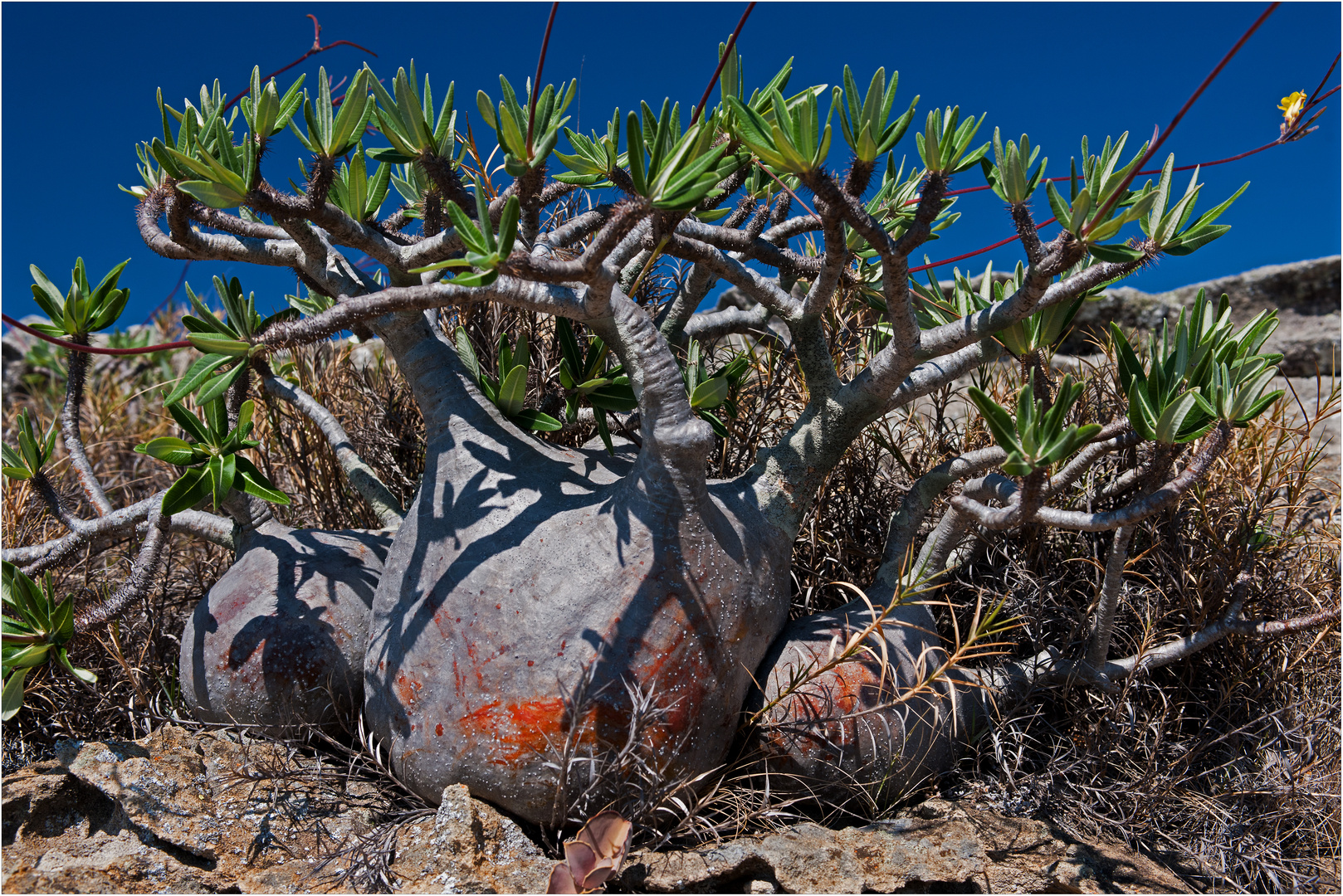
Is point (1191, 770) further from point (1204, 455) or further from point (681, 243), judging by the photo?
point (681, 243)

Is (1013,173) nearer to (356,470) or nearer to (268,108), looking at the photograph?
(268,108)

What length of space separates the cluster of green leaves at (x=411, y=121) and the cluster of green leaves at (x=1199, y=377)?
1.47 metres

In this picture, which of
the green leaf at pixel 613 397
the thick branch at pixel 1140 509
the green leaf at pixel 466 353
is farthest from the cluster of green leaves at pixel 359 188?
the thick branch at pixel 1140 509

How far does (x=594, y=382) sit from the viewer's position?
6.12 ft

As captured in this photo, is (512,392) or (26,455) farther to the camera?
(26,455)

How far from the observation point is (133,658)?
2193mm

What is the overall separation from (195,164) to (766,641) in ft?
4.66

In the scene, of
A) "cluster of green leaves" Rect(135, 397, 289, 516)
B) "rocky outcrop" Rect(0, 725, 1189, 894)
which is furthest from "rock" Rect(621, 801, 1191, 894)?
"cluster of green leaves" Rect(135, 397, 289, 516)

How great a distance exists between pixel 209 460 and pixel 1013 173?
1.71 meters

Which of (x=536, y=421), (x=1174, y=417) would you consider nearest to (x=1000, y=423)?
(x=1174, y=417)

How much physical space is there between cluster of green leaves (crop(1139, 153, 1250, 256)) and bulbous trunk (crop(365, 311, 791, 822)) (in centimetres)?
100

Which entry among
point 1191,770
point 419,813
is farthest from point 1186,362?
point 419,813

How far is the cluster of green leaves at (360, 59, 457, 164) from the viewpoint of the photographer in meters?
1.50

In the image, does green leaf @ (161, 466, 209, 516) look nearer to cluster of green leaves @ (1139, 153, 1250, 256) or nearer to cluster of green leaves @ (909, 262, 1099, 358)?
cluster of green leaves @ (909, 262, 1099, 358)
